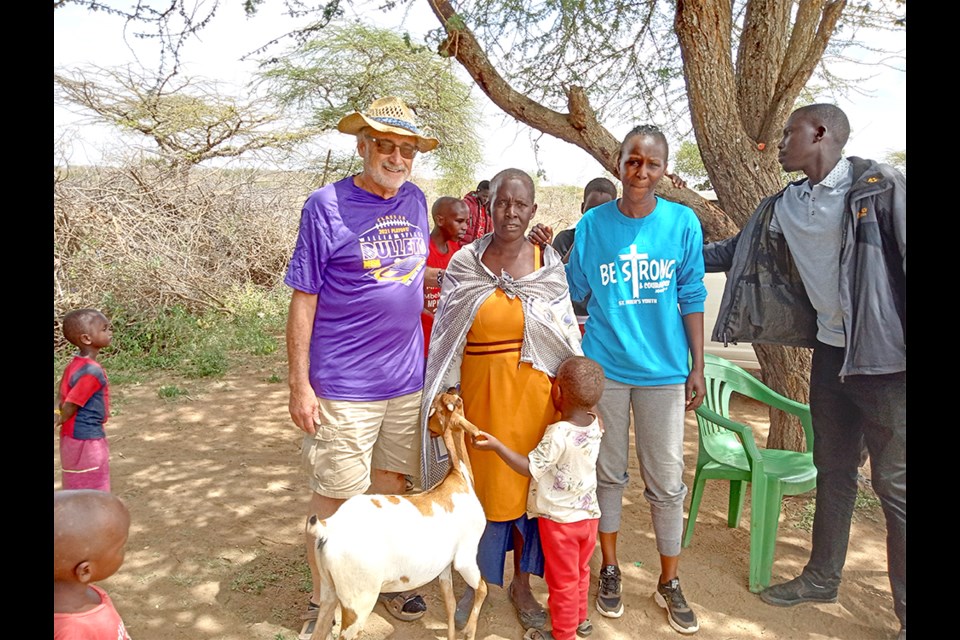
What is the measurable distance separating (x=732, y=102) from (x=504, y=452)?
2879mm

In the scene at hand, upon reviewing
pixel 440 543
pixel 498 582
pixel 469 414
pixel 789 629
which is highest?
pixel 469 414

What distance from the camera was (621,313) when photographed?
2916mm

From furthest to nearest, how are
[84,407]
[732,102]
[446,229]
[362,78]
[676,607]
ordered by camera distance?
1. [362,78]
2. [446,229]
3. [732,102]
4. [84,407]
5. [676,607]

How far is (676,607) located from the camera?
3.01m

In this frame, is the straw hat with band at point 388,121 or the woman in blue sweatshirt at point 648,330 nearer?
the straw hat with band at point 388,121

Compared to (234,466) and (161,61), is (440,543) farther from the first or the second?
(161,61)

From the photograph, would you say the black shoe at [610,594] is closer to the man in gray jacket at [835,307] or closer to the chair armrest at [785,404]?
the man in gray jacket at [835,307]

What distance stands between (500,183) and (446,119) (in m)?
11.3

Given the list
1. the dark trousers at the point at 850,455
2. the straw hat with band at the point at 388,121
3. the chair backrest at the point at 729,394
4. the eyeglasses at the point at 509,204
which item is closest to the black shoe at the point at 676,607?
the dark trousers at the point at 850,455

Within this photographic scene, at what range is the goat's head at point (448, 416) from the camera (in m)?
2.61

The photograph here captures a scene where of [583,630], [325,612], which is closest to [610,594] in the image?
[583,630]

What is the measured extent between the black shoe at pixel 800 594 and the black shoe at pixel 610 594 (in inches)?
28.0

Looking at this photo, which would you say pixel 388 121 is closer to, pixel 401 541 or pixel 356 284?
pixel 356 284
